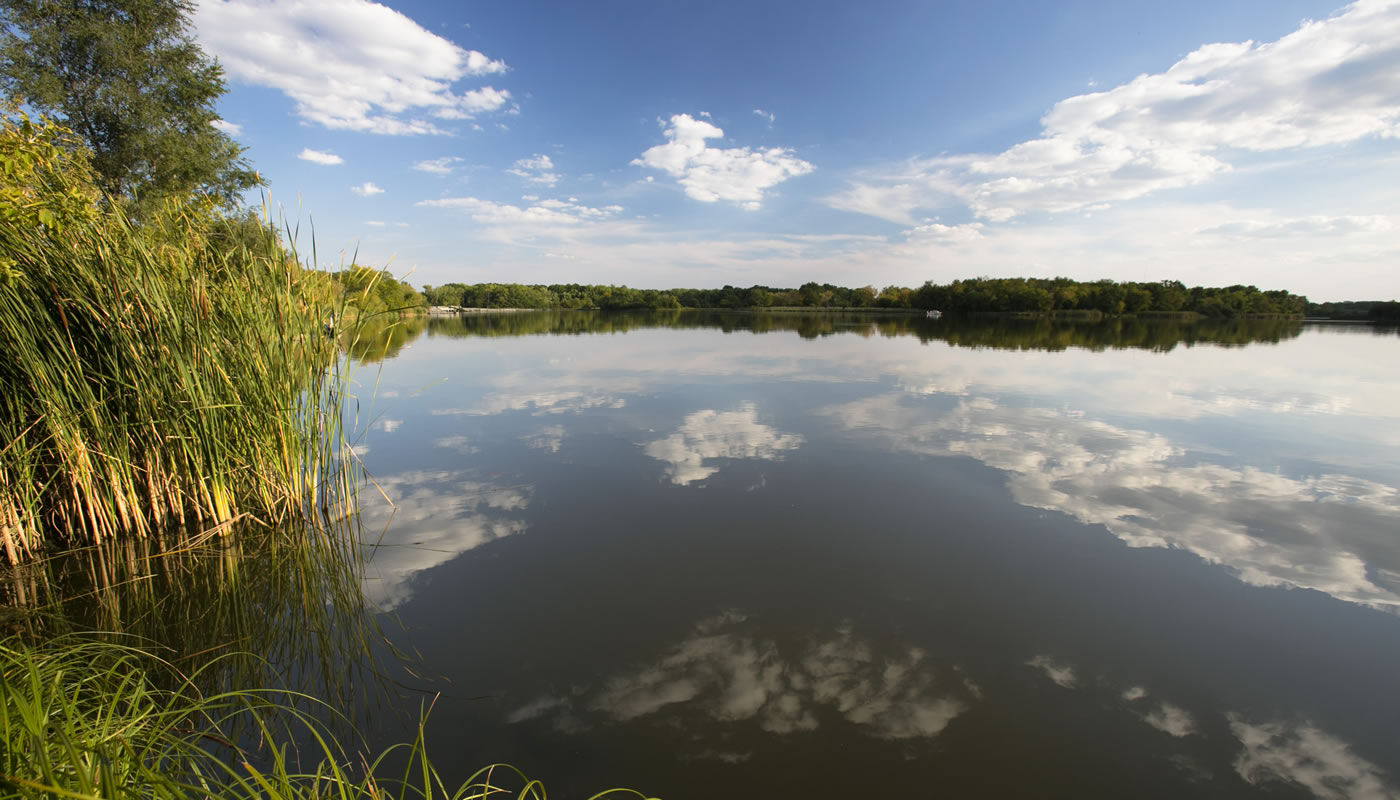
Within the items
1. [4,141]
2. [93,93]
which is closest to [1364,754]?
[4,141]

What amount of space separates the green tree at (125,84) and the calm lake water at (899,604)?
15.9 m

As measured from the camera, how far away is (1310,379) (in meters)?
14.1

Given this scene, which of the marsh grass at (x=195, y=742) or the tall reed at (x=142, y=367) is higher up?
the tall reed at (x=142, y=367)

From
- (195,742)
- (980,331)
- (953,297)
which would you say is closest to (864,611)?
(195,742)

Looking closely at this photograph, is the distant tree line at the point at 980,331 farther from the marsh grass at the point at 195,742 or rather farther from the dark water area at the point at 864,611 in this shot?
the marsh grass at the point at 195,742

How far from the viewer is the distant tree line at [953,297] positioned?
71875mm

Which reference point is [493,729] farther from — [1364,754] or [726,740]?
[1364,754]

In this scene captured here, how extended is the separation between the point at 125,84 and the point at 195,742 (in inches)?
921

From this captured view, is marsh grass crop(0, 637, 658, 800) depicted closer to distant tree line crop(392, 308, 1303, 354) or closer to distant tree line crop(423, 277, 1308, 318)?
distant tree line crop(392, 308, 1303, 354)

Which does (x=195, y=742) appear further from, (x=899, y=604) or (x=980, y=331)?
(x=980, y=331)

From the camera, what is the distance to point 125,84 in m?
16.3

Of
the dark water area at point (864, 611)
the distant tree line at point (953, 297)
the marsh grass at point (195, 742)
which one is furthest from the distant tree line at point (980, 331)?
the distant tree line at point (953, 297)

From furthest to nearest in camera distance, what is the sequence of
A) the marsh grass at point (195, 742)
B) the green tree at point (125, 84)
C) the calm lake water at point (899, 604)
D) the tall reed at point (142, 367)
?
1. the green tree at point (125, 84)
2. the tall reed at point (142, 367)
3. the calm lake water at point (899, 604)
4. the marsh grass at point (195, 742)

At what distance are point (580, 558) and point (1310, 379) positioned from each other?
1943 cm
